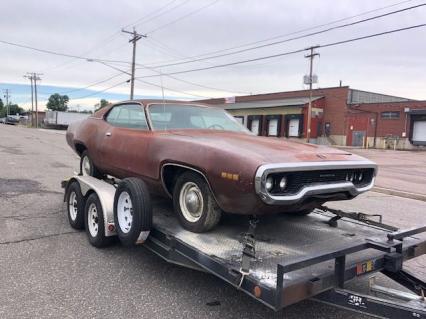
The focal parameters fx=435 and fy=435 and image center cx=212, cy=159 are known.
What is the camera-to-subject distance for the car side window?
5187mm

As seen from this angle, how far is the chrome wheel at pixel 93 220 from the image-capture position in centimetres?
509

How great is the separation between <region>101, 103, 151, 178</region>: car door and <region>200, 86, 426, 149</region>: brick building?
4074 centimetres

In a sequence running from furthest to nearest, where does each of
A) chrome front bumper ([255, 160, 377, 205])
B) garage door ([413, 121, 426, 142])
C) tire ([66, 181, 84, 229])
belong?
garage door ([413, 121, 426, 142]), tire ([66, 181, 84, 229]), chrome front bumper ([255, 160, 377, 205])

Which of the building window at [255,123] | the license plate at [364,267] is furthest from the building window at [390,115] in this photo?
the license plate at [364,267]

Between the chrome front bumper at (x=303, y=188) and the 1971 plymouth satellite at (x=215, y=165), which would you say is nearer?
the chrome front bumper at (x=303, y=188)

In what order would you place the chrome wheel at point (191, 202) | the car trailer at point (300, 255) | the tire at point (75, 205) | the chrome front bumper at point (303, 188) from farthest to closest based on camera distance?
the tire at point (75, 205)
the chrome wheel at point (191, 202)
the chrome front bumper at point (303, 188)
the car trailer at point (300, 255)

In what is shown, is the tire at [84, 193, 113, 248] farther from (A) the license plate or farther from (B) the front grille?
(A) the license plate

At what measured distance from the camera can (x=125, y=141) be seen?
17.0ft

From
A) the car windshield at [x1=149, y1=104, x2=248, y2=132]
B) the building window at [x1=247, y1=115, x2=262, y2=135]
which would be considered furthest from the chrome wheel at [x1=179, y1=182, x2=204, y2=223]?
the building window at [x1=247, y1=115, x2=262, y2=135]

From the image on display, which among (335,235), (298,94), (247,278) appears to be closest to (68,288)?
(247,278)

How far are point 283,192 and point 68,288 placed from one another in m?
2.16

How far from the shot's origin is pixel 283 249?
376 cm

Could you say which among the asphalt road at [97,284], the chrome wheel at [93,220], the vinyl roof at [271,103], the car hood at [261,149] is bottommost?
the asphalt road at [97,284]

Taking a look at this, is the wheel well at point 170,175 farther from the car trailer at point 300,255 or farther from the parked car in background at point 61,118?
the parked car in background at point 61,118
